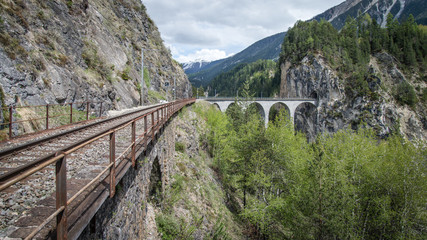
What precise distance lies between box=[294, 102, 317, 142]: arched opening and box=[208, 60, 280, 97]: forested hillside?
24.3m

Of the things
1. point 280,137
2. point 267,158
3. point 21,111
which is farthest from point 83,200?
point 280,137

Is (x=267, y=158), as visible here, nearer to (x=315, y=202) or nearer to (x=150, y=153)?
(x=315, y=202)

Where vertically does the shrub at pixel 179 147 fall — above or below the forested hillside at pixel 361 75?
below

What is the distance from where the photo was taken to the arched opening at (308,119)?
231ft

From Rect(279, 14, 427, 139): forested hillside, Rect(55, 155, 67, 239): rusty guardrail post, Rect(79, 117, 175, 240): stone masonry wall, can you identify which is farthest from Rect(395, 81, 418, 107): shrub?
Rect(55, 155, 67, 239): rusty guardrail post

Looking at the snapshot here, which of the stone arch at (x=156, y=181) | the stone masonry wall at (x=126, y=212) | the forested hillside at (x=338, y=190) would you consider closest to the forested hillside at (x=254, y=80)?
the forested hillside at (x=338, y=190)

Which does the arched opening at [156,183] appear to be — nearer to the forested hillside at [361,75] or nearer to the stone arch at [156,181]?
the stone arch at [156,181]

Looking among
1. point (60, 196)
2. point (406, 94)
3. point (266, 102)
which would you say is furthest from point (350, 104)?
point (60, 196)

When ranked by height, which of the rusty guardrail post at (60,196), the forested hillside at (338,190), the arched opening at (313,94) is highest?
the arched opening at (313,94)

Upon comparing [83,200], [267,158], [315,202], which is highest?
[83,200]

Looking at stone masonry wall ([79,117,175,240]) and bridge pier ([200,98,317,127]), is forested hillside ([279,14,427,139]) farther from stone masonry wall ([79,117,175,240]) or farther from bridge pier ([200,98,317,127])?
stone masonry wall ([79,117,175,240])

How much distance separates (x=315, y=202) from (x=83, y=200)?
497 inches

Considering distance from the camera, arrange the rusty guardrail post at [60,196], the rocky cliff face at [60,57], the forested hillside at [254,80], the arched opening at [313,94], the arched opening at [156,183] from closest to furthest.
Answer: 1. the rusty guardrail post at [60,196]
2. the arched opening at [156,183]
3. the rocky cliff face at [60,57]
4. the arched opening at [313,94]
5. the forested hillside at [254,80]

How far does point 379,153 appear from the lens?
54.7ft
